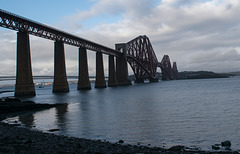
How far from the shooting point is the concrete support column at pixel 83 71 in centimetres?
6509

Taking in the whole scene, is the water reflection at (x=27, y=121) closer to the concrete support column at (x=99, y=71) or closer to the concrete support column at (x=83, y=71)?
the concrete support column at (x=83, y=71)

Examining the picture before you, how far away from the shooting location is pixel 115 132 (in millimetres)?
13727

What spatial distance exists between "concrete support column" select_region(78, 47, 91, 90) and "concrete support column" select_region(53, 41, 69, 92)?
9.60 metres

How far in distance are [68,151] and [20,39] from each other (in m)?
38.8

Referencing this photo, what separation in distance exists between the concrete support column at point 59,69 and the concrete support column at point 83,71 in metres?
9.60

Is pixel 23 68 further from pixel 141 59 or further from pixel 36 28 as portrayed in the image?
pixel 141 59

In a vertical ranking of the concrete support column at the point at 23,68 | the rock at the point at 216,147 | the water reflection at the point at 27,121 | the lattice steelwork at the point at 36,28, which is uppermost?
the lattice steelwork at the point at 36,28

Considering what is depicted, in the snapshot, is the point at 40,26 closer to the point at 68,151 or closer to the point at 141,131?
the point at 141,131

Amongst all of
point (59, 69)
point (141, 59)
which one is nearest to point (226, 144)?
point (59, 69)

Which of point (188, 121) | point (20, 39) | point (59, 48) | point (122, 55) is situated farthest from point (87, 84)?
point (188, 121)


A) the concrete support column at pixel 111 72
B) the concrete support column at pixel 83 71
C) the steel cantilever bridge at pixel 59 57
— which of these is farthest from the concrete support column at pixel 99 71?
the concrete support column at pixel 111 72

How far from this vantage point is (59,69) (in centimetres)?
5369

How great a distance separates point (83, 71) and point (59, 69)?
39.4 feet

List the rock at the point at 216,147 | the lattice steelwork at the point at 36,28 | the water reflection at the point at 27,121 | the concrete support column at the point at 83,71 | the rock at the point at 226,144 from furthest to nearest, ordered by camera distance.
Result: the concrete support column at the point at 83,71, the lattice steelwork at the point at 36,28, the water reflection at the point at 27,121, the rock at the point at 226,144, the rock at the point at 216,147
